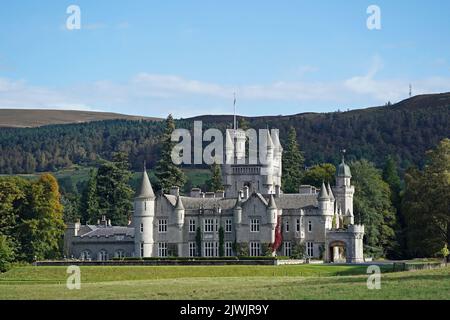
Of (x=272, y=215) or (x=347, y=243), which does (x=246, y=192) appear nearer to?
(x=272, y=215)

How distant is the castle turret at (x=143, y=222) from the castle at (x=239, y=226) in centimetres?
7

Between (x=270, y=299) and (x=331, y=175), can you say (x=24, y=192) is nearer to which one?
(x=331, y=175)

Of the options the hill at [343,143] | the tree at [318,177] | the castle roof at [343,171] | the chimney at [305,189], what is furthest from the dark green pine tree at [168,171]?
the hill at [343,143]

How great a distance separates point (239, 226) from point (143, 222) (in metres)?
7.16

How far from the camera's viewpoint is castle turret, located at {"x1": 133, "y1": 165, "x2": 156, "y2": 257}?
76.8 metres

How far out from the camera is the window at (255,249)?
75.8 metres

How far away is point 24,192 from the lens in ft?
263

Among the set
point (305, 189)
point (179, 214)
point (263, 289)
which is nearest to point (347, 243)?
point (305, 189)

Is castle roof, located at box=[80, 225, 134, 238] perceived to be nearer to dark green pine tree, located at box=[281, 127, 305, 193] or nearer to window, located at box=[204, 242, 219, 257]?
window, located at box=[204, 242, 219, 257]

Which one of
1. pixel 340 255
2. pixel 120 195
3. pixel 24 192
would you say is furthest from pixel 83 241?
pixel 340 255

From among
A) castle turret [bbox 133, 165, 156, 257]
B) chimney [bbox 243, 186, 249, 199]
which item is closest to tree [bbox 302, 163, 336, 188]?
chimney [bbox 243, 186, 249, 199]

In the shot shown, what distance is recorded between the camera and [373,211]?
82.1 m

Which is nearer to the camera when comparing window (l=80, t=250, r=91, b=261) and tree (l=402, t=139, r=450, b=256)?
tree (l=402, t=139, r=450, b=256)

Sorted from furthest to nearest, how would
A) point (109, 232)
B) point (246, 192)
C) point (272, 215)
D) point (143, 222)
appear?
point (109, 232)
point (246, 192)
point (143, 222)
point (272, 215)
